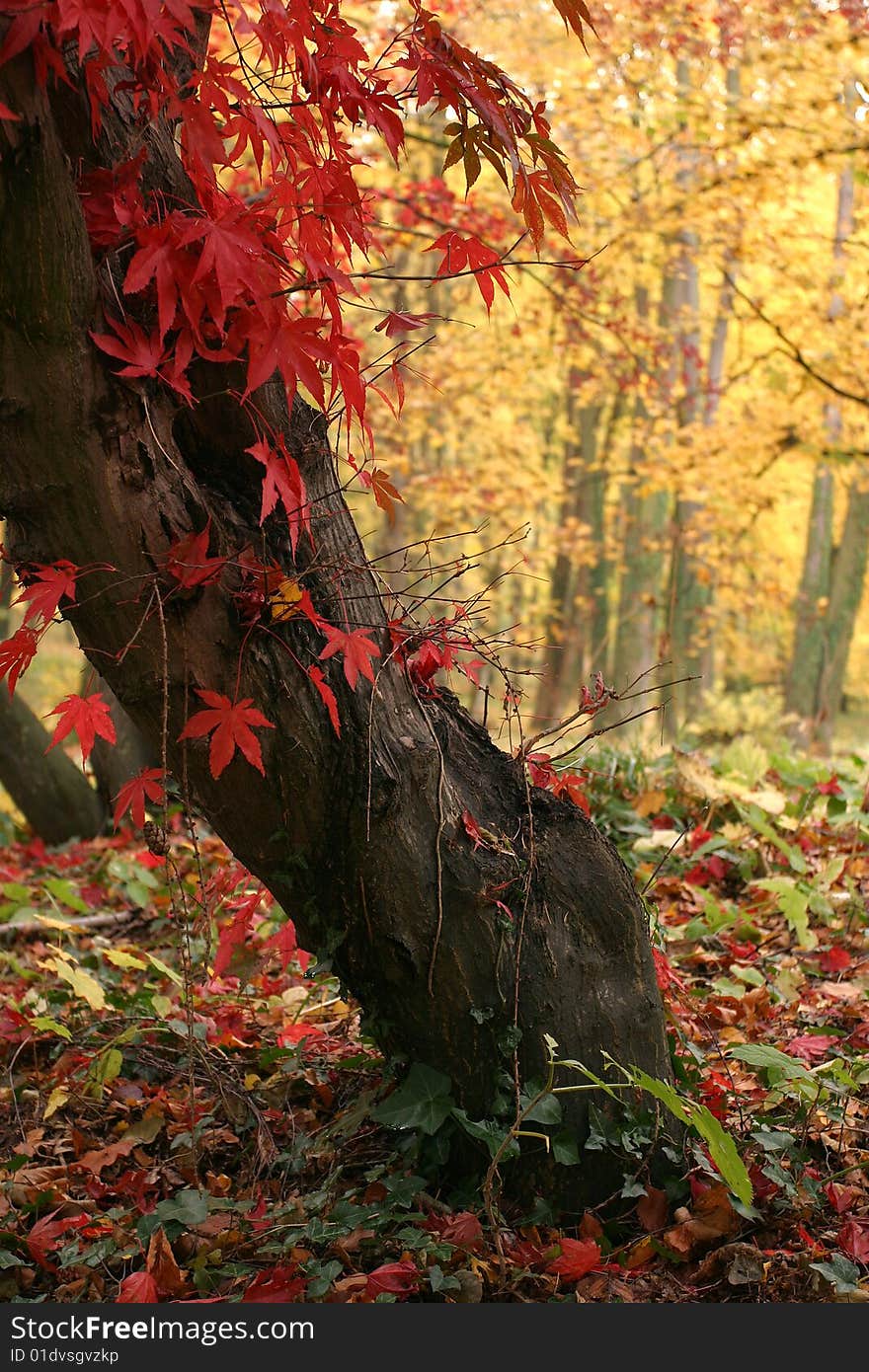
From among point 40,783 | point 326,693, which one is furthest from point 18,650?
point 40,783

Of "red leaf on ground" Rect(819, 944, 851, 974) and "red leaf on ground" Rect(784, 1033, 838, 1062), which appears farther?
"red leaf on ground" Rect(819, 944, 851, 974)

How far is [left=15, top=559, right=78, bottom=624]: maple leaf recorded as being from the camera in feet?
6.68

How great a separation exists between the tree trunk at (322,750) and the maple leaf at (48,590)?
0.05 metres

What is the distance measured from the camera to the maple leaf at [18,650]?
2148 millimetres

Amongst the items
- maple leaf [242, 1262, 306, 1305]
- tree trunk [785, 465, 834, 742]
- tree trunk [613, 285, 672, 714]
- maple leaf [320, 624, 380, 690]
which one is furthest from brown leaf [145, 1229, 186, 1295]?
tree trunk [785, 465, 834, 742]

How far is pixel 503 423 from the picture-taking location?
55.6ft

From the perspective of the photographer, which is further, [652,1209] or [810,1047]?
[810,1047]

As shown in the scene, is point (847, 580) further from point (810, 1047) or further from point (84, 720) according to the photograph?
point (84, 720)

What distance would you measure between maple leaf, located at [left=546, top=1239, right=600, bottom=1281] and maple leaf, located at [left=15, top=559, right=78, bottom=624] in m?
1.59

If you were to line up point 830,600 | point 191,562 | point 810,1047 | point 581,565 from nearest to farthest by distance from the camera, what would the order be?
1. point 191,562
2. point 810,1047
3. point 830,600
4. point 581,565

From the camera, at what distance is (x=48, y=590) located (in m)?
2.05

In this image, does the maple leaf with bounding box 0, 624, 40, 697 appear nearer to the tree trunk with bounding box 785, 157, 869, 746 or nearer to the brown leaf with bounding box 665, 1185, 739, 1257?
the brown leaf with bounding box 665, 1185, 739, 1257

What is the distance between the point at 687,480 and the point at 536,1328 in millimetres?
10121

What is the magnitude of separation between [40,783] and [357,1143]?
461 centimetres
